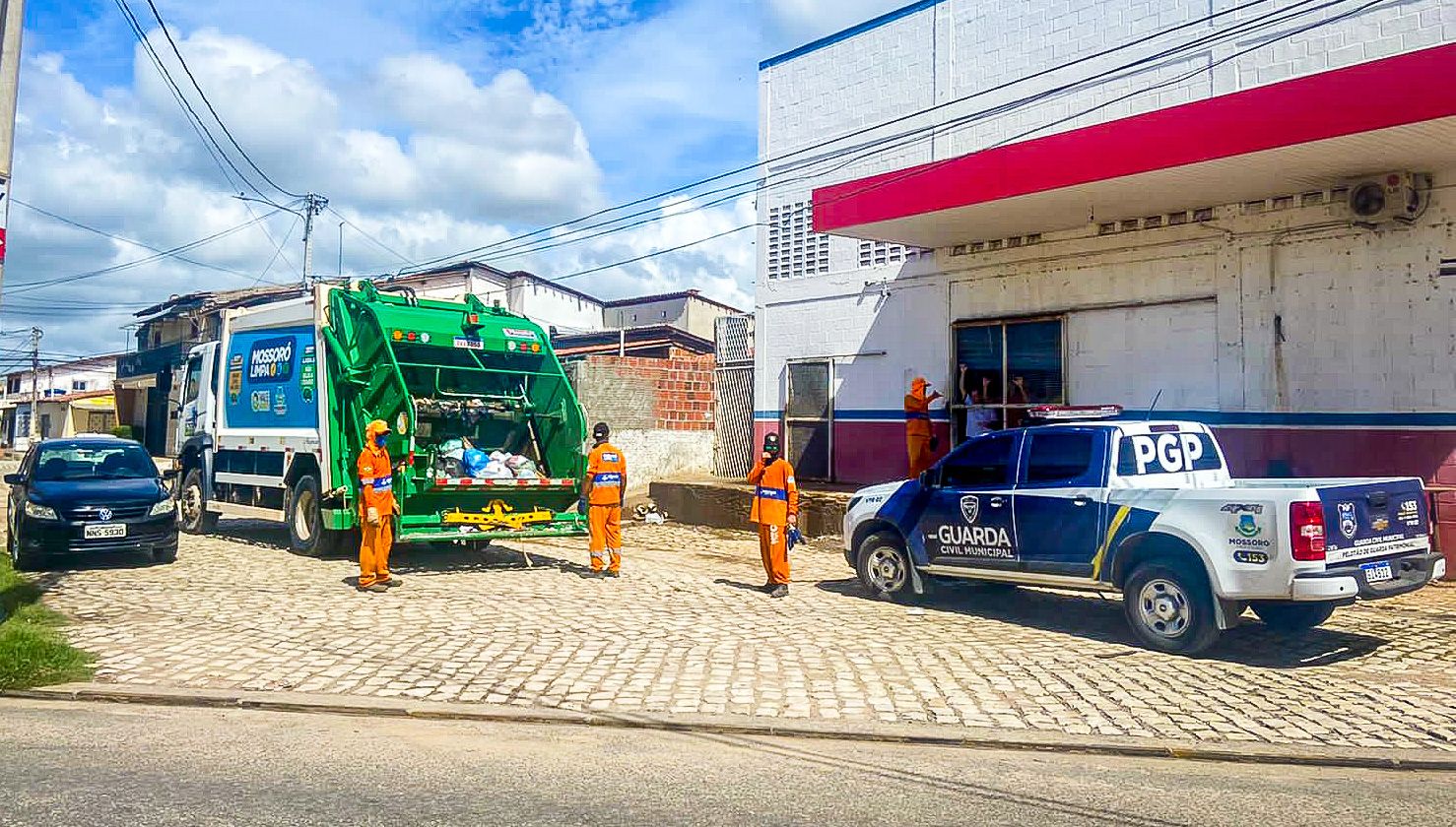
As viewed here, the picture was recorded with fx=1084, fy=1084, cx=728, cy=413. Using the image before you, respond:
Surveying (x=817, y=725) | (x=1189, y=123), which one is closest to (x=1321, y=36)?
(x=1189, y=123)

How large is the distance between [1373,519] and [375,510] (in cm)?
845

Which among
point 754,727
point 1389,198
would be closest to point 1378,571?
point 754,727

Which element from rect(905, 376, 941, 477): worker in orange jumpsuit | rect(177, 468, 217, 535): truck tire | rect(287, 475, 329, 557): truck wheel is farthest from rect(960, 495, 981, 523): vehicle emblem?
rect(177, 468, 217, 535): truck tire

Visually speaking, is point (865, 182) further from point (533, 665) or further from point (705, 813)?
point (705, 813)

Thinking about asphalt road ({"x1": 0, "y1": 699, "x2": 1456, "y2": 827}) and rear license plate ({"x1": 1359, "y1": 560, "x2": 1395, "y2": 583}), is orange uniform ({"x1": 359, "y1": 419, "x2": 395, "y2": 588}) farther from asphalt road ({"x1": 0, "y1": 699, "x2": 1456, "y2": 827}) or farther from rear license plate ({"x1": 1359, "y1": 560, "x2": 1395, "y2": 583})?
rear license plate ({"x1": 1359, "y1": 560, "x2": 1395, "y2": 583})

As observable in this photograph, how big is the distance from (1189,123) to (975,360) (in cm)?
510

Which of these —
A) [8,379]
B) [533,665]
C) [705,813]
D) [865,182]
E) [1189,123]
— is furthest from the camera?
[8,379]

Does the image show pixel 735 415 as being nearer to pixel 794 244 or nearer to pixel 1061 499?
pixel 794 244

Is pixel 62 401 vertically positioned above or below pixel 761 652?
above

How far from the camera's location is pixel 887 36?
687 inches

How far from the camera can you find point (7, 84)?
8.52 metres

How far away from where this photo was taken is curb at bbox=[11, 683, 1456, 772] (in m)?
5.64

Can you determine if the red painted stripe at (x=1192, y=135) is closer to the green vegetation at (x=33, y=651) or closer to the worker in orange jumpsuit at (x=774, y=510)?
the worker in orange jumpsuit at (x=774, y=510)

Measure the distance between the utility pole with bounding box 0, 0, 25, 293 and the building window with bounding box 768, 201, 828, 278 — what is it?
11.6 m
